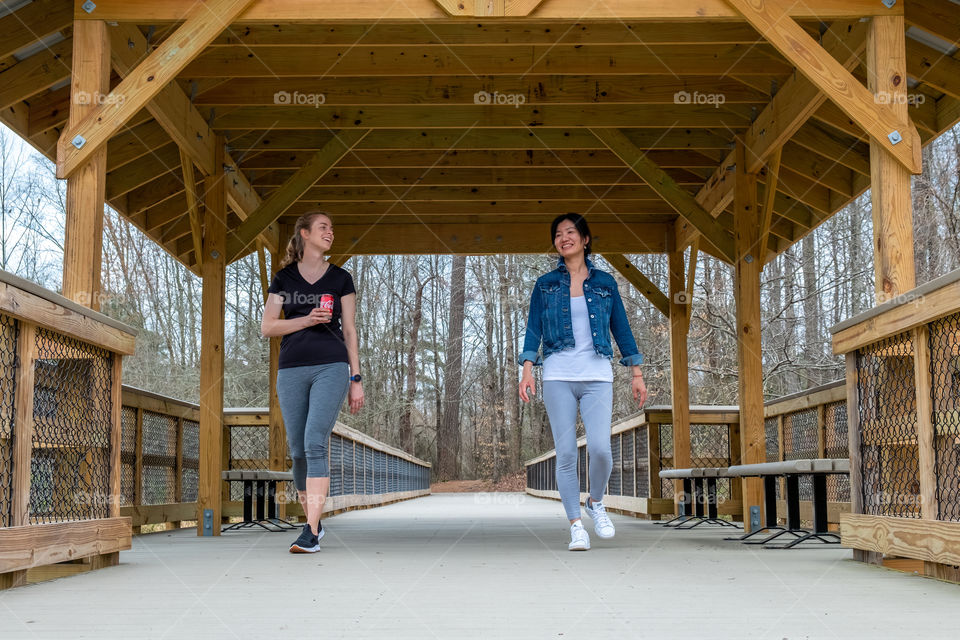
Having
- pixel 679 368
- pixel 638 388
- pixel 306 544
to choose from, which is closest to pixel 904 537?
pixel 638 388

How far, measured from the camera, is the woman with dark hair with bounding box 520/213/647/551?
16.9 ft

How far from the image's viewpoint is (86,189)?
16.7ft

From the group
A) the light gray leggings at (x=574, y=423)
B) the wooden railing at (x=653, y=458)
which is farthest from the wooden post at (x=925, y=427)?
the wooden railing at (x=653, y=458)

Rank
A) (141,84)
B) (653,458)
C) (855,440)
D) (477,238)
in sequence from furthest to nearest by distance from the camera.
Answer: (477,238)
(653,458)
(141,84)
(855,440)

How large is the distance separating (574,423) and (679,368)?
5610mm

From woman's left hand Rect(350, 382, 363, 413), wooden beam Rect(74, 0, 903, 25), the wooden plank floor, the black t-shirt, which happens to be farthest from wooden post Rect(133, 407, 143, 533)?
wooden beam Rect(74, 0, 903, 25)

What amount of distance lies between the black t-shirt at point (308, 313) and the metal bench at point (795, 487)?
7.95ft

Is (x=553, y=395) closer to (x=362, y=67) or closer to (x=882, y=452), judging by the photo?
(x=882, y=452)

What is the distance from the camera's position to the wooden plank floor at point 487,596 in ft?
8.54

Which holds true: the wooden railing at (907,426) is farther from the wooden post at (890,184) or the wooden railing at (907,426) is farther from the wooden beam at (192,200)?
the wooden beam at (192,200)

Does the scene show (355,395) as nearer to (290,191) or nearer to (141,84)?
(141,84)

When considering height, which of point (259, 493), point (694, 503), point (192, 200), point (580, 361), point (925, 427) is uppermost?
Answer: point (192, 200)

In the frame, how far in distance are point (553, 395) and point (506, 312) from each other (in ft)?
84.3

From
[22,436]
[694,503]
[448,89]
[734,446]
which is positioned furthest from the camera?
[734,446]
